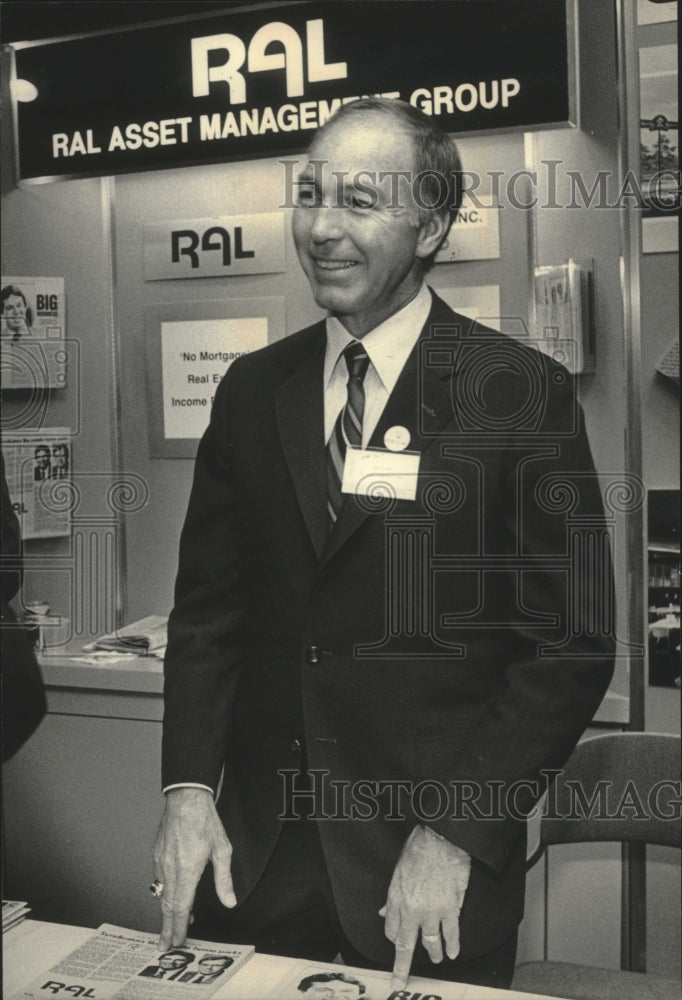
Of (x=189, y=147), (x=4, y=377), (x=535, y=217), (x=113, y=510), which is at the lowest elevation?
(x=113, y=510)

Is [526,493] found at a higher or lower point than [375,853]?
higher

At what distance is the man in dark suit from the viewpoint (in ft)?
4.26

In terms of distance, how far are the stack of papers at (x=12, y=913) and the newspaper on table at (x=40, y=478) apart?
1.82 feet

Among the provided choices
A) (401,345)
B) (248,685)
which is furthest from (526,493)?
(248,685)

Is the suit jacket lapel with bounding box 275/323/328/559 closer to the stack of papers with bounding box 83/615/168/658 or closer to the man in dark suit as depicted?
the man in dark suit

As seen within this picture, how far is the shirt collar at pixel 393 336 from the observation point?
52.6 inches

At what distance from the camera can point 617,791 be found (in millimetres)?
1406

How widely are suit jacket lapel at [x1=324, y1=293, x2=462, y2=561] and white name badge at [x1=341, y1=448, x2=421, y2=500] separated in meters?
0.01

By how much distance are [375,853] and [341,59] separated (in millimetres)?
1097

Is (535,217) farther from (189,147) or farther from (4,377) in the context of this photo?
(4,377)

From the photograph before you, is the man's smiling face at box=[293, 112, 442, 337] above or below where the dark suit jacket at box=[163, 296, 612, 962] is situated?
above

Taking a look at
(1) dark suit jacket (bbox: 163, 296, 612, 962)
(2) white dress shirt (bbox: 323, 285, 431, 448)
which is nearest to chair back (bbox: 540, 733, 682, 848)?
(1) dark suit jacket (bbox: 163, 296, 612, 962)

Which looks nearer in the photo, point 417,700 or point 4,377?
point 417,700

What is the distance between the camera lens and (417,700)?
4.38 feet
